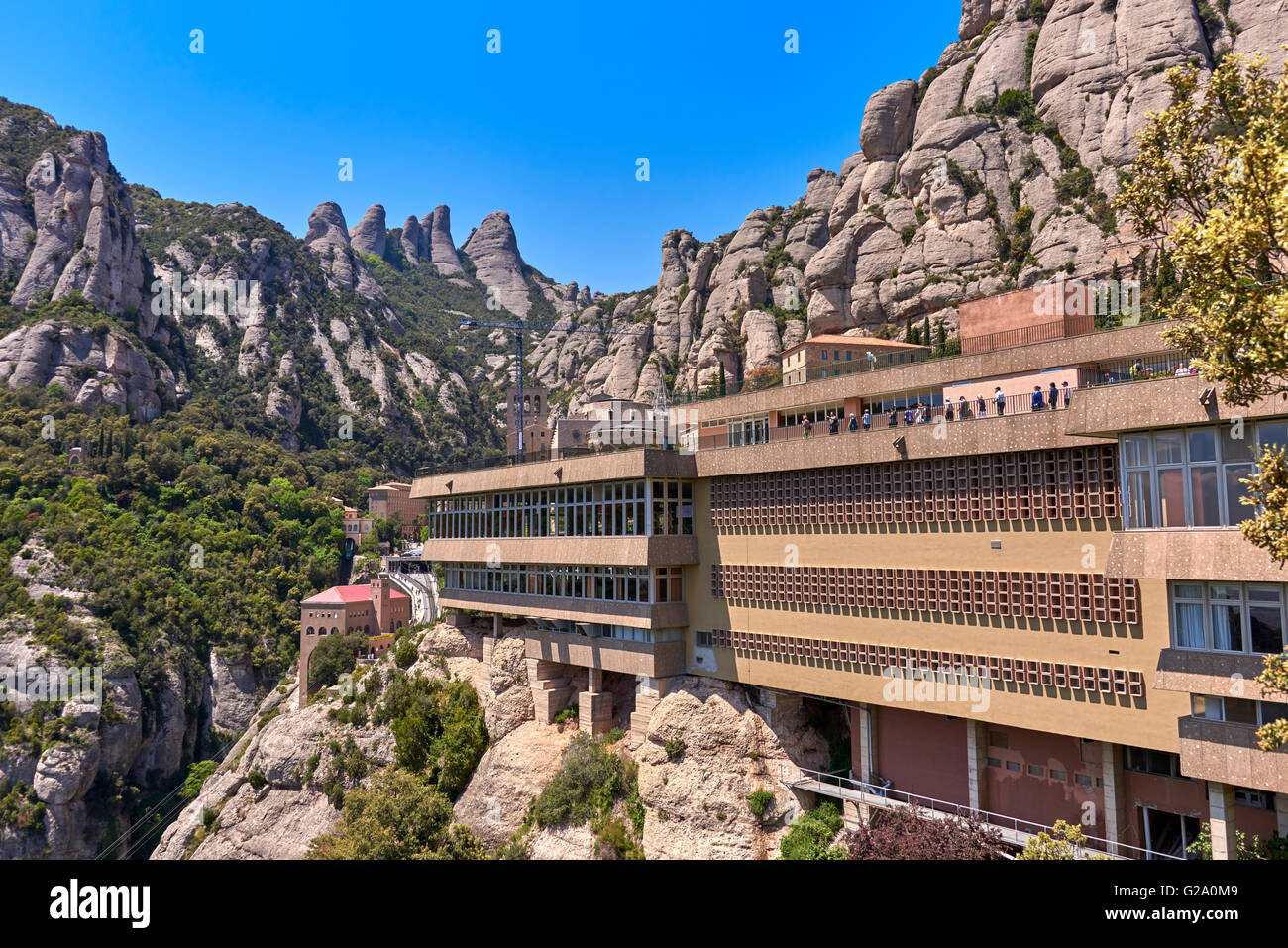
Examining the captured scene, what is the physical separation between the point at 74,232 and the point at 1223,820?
160917 mm

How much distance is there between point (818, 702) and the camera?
32.2 metres

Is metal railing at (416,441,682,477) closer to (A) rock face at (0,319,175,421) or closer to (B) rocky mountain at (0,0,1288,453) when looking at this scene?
(B) rocky mountain at (0,0,1288,453)

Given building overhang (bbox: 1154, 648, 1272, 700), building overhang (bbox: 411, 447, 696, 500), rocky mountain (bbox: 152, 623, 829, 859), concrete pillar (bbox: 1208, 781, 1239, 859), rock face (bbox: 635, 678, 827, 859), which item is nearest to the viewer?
building overhang (bbox: 1154, 648, 1272, 700)

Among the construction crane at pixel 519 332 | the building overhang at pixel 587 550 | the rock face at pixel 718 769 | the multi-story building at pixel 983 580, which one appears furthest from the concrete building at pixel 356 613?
the rock face at pixel 718 769

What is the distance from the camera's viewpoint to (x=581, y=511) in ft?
123

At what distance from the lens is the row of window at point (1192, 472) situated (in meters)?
17.1

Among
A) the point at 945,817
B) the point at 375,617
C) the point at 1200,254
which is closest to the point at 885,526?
the point at 945,817

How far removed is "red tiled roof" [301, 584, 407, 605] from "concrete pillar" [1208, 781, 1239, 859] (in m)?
A: 71.4

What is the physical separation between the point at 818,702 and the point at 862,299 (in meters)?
62.7

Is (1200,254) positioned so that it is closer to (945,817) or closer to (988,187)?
(945,817)

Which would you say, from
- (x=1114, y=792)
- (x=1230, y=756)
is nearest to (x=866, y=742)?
(x=1114, y=792)

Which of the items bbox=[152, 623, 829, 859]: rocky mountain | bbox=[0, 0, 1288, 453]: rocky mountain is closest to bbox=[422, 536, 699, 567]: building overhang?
bbox=[152, 623, 829, 859]: rocky mountain

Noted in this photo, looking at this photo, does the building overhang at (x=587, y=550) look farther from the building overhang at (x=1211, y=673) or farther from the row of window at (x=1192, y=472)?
the building overhang at (x=1211, y=673)

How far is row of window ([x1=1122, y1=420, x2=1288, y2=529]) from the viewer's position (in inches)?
672
